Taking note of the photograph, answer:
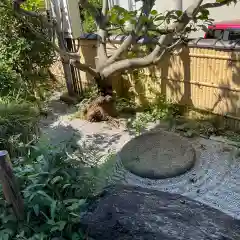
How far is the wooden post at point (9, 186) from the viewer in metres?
2.32

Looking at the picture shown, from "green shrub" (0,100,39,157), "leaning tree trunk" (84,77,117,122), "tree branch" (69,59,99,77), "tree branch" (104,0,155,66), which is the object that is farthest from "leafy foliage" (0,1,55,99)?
"tree branch" (104,0,155,66)

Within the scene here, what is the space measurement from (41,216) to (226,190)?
239cm

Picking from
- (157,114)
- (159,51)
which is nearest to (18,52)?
(159,51)

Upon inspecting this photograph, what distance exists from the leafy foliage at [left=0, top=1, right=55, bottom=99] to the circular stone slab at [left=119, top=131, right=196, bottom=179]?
2.76 m

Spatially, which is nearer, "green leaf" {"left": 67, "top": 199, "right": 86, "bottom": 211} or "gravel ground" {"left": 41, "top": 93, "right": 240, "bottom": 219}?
"green leaf" {"left": 67, "top": 199, "right": 86, "bottom": 211}

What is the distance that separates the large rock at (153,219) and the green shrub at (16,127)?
54.3 inches

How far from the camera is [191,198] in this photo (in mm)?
3479

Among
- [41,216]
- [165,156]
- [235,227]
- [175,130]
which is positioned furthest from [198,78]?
[41,216]

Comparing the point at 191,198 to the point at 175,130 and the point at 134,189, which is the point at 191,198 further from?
the point at 175,130

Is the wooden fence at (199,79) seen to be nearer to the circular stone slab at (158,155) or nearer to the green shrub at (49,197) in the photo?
the circular stone slab at (158,155)

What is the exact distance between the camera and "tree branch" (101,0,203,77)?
4121 mm

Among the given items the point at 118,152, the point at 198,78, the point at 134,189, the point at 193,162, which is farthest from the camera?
the point at 198,78

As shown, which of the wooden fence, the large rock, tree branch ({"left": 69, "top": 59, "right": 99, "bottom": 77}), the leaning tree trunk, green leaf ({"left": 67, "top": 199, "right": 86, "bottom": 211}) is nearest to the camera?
green leaf ({"left": 67, "top": 199, "right": 86, "bottom": 211})

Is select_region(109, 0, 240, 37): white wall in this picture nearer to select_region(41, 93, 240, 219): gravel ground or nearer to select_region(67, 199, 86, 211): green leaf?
select_region(41, 93, 240, 219): gravel ground
